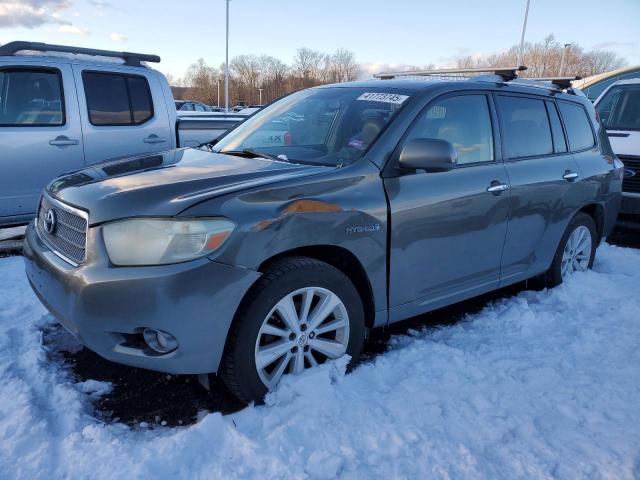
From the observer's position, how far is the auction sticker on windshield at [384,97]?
330cm

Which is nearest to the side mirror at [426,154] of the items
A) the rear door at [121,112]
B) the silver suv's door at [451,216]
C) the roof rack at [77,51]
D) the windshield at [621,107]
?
the silver suv's door at [451,216]

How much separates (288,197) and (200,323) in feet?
2.43

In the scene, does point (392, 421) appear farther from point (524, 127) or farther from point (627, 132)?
point (627, 132)

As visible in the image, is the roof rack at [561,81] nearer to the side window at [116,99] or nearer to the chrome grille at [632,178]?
the chrome grille at [632,178]

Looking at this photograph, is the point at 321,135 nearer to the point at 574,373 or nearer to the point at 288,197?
the point at 288,197

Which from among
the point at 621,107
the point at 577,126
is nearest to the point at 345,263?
the point at 577,126

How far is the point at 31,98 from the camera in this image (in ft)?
17.6

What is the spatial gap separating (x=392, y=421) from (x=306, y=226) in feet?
3.39

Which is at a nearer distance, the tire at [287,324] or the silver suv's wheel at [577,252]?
the tire at [287,324]

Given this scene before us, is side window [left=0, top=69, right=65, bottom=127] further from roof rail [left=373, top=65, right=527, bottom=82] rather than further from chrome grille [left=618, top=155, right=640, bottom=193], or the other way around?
chrome grille [left=618, top=155, right=640, bottom=193]

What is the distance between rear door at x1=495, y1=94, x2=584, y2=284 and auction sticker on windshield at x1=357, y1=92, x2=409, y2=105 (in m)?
0.90

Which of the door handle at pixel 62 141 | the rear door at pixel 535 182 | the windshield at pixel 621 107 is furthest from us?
the windshield at pixel 621 107

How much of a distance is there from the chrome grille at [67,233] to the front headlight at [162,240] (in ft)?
0.79

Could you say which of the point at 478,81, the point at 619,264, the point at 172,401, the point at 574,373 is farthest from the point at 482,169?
the point at 619,264
